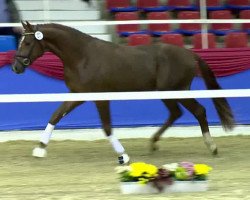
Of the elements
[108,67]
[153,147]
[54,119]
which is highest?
[108,67]

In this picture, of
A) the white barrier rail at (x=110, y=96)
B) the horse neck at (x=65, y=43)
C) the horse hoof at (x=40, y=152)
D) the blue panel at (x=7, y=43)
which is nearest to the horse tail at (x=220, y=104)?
the white barrier rail at (x=110, y=96)

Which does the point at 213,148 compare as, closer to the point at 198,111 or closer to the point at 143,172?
the point at 198,111

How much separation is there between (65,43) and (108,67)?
0.63 meters

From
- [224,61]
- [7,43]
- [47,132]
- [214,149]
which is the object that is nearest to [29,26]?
[47,132]

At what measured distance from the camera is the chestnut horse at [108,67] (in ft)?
24.9

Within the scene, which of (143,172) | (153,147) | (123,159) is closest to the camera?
(143,172)

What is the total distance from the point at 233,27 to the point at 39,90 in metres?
5.25

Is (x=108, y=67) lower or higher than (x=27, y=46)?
lower

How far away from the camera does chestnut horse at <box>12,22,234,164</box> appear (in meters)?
7.60

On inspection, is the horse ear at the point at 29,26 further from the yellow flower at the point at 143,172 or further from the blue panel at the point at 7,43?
the yellow flower at the point at 143,172

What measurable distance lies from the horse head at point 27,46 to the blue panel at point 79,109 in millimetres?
1620

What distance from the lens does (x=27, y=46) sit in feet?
24.9

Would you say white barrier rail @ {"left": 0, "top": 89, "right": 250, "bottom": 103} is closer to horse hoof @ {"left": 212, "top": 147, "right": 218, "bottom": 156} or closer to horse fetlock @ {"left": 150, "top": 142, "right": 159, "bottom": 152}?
horse hoof @ {"left": 212, "top": 147, "right": 218, "bottom": 156}

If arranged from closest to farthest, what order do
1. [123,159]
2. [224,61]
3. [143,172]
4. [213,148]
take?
[143,172]
[123,159]
[213,148]
[224,61]
